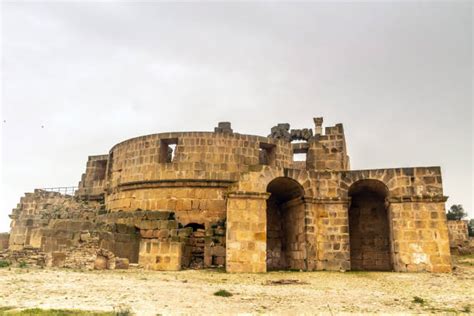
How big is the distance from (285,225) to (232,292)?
7909mm

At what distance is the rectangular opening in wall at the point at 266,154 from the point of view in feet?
58.4

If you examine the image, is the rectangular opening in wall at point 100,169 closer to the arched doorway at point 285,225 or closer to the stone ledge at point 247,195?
the arched doorway at point 285,225

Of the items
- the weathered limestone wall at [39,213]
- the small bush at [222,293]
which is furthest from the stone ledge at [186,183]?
the small bush at [222,293]

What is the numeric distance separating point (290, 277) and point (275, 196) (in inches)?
212

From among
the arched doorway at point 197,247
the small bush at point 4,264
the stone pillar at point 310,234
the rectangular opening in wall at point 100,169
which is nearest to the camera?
the small bush at point 4,264

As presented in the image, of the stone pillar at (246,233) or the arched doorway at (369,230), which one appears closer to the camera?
the stone pillar at (246,233)

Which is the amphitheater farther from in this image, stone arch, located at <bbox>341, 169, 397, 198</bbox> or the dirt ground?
the dirt ground

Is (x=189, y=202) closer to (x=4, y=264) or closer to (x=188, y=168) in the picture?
(x=188, y=168)

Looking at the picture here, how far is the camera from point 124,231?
46.0 ft

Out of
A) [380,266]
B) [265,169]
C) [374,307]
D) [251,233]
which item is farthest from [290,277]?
[380,266]

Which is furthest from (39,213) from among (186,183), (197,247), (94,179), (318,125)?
(318,125)

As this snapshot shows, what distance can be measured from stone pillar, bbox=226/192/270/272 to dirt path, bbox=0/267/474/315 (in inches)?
31.2

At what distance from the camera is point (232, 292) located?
8.48m

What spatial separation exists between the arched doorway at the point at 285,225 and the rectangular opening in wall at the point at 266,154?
200cm
